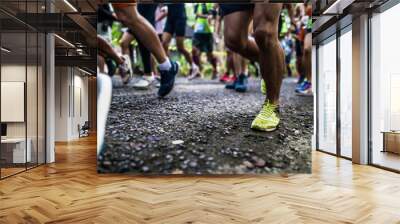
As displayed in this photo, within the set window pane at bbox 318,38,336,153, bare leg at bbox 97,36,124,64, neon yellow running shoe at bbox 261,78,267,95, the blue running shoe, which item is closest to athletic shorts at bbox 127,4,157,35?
bare leg at bbox 97,36,124,64

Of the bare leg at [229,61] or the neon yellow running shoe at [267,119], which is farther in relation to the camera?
the bare leg at [229,61]

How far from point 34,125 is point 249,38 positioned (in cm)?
370

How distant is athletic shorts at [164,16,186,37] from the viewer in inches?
237

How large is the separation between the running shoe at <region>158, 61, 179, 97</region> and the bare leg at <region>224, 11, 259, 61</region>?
85cm

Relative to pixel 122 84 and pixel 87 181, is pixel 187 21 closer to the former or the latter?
pixel 122 84

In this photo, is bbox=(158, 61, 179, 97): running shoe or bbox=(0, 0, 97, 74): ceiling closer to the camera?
bbox=(0, 0, 97, 74): ceiling

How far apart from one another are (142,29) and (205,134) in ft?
5.94

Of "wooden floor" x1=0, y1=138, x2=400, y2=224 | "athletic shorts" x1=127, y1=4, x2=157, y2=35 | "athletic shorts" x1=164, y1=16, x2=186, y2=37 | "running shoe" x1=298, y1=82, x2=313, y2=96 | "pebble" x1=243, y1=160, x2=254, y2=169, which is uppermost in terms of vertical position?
"athletic shorts" x1=127, y1=4, x2=157, y2=35

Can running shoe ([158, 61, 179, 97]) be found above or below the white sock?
below

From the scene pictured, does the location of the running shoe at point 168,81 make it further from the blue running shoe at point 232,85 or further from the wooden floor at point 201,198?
the wooden floor at point 201,198

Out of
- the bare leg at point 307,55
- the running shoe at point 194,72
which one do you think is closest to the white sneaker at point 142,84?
the running shoe at point 194,72

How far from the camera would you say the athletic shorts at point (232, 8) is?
5.90 meters

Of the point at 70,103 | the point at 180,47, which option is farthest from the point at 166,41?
the point at 70,103

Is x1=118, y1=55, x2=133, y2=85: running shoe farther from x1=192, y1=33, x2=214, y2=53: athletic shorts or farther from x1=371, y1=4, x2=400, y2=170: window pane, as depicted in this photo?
x1=371, y1=4, x2=400, y2=170: window pane
